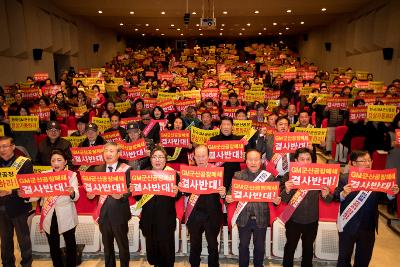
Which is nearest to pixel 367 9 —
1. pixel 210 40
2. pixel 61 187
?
pixel 61 187

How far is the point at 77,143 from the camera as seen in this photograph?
21.6 ft

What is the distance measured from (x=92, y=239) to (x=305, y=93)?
9298 mm

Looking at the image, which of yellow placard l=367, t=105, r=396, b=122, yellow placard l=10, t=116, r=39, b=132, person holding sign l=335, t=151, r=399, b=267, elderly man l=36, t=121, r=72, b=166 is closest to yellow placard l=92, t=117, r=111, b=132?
yellow placard l=10, t=116, r=39, b=132

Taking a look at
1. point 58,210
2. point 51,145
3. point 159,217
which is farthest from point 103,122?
point 159,217

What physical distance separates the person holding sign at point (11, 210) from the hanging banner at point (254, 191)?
2515mm

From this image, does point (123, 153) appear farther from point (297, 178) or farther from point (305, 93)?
point (305, 93)

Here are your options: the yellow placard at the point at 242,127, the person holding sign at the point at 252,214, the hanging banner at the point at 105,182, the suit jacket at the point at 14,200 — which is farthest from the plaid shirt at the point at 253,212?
the suit jacket at the point at 14,200

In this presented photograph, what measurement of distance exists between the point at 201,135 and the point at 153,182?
89.2 inches

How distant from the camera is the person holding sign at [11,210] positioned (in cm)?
443

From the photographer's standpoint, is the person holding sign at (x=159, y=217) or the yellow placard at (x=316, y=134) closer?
the person holding sign at (x=159, y=217)

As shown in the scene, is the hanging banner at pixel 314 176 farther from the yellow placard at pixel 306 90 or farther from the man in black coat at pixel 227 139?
the yellow placard at pixel 306 90

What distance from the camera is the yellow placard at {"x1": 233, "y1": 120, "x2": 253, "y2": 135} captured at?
659cm

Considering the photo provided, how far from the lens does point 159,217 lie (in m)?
4.28

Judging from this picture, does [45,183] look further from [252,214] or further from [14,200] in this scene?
[252,214]
